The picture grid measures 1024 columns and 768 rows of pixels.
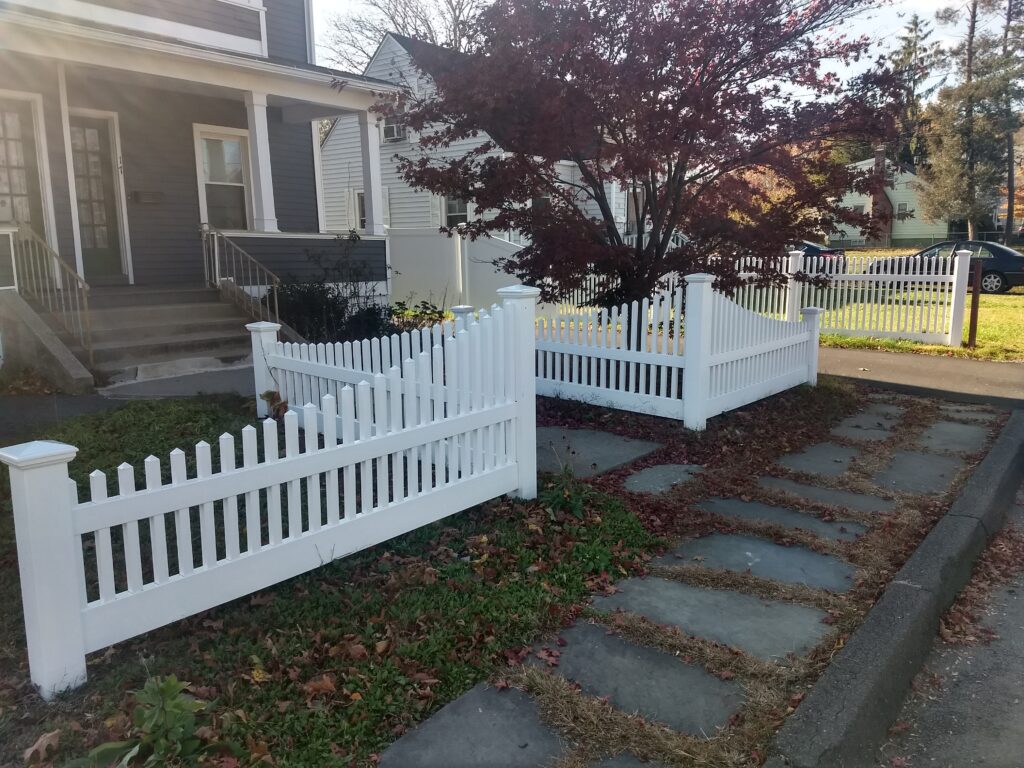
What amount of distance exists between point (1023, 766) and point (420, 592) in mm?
2486

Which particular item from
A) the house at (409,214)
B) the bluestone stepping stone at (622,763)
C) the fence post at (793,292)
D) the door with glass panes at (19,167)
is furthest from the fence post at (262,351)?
the fence post at (793,292)

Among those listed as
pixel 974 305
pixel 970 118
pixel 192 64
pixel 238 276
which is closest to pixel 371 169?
pixel 238 276

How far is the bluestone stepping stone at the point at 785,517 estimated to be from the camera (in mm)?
4840

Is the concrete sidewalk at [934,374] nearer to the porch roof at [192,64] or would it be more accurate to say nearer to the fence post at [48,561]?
the porch roof at [192,64]

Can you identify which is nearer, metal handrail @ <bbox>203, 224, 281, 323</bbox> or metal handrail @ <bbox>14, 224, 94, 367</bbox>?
metal handrail @ <bbox>14, 224, 94, 367</bbox>

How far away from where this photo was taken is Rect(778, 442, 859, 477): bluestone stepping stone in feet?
20.1

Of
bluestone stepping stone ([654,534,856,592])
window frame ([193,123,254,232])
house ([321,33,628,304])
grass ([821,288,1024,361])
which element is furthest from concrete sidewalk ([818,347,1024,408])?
window frame ([193,123,254,232])

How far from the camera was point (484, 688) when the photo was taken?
10.2 ft

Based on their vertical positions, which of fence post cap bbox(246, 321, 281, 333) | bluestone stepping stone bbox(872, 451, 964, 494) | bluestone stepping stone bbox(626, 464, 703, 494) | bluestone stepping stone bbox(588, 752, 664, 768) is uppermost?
fence post cap bbox(246, 321, 281, 333)

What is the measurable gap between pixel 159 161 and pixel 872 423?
10.9m

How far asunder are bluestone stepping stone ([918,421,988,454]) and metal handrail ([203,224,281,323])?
7.93m

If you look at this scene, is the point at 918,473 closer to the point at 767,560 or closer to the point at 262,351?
the point at 767,560

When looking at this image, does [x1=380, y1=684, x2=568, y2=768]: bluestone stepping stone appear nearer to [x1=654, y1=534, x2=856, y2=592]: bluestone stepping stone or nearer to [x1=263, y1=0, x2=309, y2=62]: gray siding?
[x1=654, y1=534, x2=856, y2=592]: bluestone stepping stone

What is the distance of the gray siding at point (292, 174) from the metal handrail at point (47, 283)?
4.62 meters
